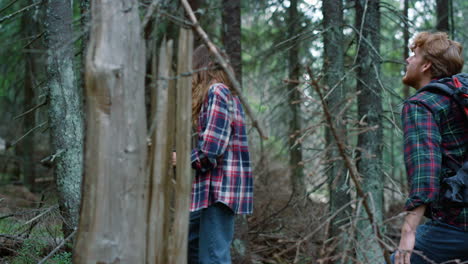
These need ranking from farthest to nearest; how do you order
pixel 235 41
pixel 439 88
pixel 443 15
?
pixel 443 15 < pixel 235 41 < pixel 439 88

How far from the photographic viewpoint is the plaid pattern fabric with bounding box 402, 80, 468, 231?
2.63 meters

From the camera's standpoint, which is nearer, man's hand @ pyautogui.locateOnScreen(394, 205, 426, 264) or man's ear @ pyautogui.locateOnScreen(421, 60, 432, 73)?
man's hand @ pyautogui.locateOnScreen(394, 205, 426, 264)

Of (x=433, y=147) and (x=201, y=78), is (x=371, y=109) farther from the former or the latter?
(x=433, y=147)

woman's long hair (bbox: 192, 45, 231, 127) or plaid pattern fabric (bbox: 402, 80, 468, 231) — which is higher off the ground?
woman's long hair (bbox: 192, 45, 231, 127)

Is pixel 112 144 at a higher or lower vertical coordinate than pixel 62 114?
lower

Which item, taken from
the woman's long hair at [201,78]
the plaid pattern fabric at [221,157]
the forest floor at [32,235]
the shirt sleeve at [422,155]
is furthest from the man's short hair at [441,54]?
the forest floor at [32,235]

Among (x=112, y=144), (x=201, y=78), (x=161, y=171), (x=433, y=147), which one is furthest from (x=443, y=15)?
(x=112, y=144)

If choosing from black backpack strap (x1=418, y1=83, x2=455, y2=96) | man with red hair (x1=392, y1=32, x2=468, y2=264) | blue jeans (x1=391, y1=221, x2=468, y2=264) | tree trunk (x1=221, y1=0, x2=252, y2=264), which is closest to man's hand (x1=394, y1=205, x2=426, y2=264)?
man with red hair (x1=392, y1=32, x2=468, y2=264)

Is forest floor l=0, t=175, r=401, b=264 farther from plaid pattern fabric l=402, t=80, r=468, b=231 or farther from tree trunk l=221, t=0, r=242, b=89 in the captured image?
tree trunk l=221, t=0, r=242, b=89

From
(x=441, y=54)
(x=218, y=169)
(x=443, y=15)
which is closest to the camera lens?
(x=441, y=54)

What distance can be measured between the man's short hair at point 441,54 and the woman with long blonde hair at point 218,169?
139 cm

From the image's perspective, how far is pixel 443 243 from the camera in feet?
8.82

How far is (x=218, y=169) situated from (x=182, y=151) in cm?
61

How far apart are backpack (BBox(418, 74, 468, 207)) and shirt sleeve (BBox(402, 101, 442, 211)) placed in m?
0.08
